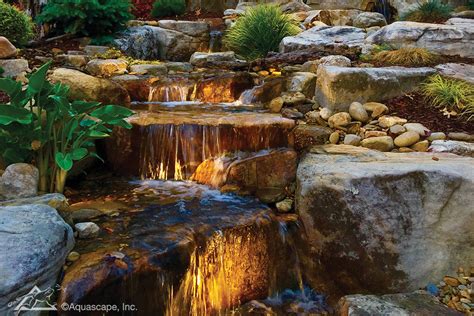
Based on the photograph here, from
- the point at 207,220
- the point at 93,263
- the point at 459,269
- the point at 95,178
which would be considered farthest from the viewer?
the point at 95,178

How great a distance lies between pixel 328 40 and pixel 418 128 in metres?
4.44

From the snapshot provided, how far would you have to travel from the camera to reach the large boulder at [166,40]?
874 cm

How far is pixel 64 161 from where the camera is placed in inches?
117

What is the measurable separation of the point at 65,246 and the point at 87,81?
2.83 metres

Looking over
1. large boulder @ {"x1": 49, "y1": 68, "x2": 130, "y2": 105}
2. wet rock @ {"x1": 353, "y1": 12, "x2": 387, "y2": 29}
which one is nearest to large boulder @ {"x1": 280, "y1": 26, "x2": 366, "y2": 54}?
wet rock @ {"x1": 353, "y1": 12, "x2": 387, "y2": 29}

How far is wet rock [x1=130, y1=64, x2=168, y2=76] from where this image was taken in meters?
6.73

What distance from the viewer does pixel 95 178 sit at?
4.21 meters

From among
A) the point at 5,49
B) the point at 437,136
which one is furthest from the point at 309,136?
the point at 5,49

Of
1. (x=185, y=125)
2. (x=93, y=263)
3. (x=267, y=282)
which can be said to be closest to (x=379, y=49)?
(x=185, y=125)

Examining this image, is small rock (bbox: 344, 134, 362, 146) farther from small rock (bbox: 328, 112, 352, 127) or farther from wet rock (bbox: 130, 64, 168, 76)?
wet rock (bbox: 130, 64, 168, 76)

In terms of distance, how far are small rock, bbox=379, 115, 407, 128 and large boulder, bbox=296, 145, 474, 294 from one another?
1.03 metres

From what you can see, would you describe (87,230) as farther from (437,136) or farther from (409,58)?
(409,58)

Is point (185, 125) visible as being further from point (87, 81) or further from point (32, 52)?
point (32, 52)

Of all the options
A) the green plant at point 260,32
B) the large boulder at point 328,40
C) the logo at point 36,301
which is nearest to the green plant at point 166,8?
the green plant at point 260,32
